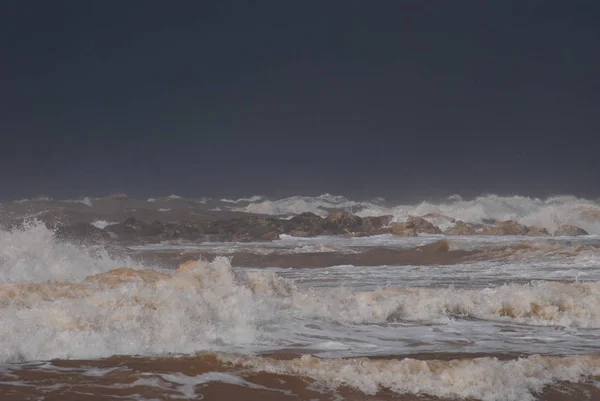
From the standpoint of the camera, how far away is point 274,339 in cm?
650

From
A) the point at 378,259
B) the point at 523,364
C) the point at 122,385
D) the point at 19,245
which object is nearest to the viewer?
the point at 122,385

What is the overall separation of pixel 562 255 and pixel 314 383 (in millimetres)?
12974

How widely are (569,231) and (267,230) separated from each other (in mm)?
10413

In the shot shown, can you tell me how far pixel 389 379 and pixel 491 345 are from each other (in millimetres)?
1830

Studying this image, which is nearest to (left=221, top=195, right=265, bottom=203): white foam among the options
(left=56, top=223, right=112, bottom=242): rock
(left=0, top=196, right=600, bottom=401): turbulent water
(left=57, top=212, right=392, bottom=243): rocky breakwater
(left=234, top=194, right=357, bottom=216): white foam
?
(left=234, top=194, right=357, bottom=216): white foam

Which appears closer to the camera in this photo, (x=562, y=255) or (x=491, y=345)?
(x=491, y=345)

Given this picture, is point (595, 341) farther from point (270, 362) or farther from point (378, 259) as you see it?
point (378, 259)

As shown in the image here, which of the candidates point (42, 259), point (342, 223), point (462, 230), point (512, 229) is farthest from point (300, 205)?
point (42, 259)

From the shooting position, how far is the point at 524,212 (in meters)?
32.7

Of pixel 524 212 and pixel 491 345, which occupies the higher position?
pixel 524 212

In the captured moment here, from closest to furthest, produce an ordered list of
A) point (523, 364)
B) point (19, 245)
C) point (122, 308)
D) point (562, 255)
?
point (523, 364)
point (122, 308)
point (19, 245)
point (562, 255)

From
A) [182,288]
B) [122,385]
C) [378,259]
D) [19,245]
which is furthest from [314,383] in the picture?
[378,259]

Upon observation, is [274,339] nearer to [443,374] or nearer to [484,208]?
[443,374]

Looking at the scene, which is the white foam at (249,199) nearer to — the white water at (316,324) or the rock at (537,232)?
the rock at (537,232)
